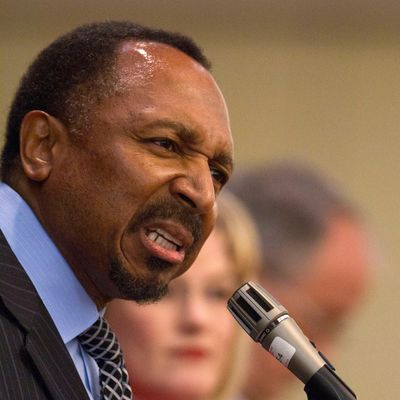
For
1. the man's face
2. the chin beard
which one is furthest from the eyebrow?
the chin beard

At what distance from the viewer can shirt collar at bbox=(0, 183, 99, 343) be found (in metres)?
1.61

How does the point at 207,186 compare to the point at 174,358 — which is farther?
the point at 174,358

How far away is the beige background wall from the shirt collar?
5.41ft

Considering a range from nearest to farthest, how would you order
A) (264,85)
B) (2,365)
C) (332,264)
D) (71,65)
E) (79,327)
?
(2,365), (79,327), (71,65), (332,264), (264,85)

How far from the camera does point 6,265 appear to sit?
153cm

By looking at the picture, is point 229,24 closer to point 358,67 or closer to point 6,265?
point 358,67

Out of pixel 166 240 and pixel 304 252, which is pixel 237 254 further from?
pixel 166 240

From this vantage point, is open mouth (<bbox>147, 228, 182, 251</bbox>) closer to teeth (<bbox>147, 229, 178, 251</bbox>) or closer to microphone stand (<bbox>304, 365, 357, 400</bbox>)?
teeth (<bbox>147, 229, 178, 251</bbox>)

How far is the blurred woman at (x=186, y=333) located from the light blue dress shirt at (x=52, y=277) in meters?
1.16

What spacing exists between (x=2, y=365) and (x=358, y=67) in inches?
91.1

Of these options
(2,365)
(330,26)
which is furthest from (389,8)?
(2,365)

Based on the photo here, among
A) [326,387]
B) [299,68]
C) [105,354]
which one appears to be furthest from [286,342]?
[299,68]

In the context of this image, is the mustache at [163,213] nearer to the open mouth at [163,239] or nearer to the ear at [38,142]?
the open mouth at [163,239]

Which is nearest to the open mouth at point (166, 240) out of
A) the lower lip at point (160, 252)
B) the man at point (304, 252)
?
the lower lip at point (160, 252)
